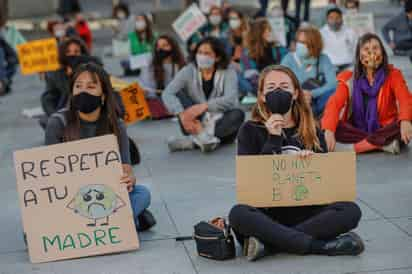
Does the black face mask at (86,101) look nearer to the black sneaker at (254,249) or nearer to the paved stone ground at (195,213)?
the paved stone ground at (195,213)

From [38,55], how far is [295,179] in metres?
7.91

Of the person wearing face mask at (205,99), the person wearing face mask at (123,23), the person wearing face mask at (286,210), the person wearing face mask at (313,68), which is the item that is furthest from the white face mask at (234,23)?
the person wearing face mask at (286,210)

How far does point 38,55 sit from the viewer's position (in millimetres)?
12984

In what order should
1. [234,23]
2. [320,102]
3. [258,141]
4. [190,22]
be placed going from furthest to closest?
[234,23]
[190,22]
[320,102]
[258,141]

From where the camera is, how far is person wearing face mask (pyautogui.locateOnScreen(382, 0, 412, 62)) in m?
15.4

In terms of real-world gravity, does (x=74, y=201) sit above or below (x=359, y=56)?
below

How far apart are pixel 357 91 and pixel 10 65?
8.19 metres

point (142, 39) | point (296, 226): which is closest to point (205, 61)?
point (296, 226)

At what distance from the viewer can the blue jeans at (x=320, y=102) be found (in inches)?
393

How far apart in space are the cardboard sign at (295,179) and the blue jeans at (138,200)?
88cm

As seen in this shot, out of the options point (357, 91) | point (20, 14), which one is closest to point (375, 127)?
point (357, 91)

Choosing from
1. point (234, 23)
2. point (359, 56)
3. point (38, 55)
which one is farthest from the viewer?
point (234, 23)

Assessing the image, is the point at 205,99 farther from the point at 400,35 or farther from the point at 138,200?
the point at 400,35

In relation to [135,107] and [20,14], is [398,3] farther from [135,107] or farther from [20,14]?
[135,107]
